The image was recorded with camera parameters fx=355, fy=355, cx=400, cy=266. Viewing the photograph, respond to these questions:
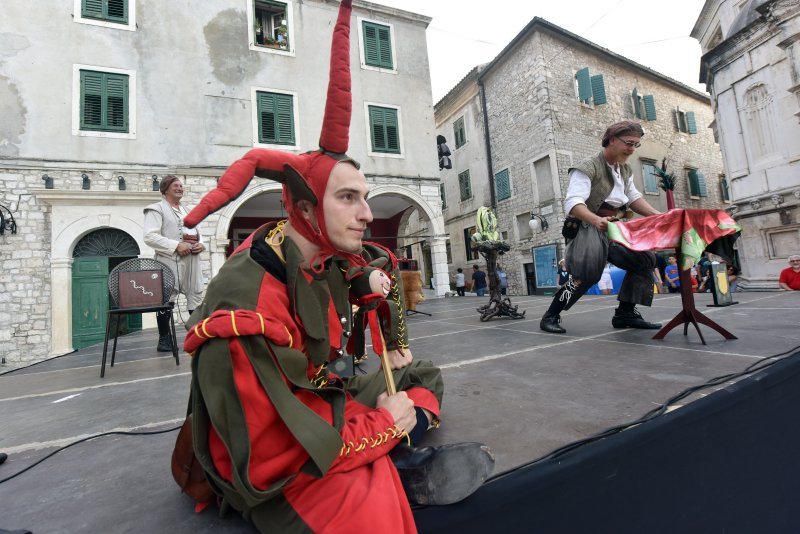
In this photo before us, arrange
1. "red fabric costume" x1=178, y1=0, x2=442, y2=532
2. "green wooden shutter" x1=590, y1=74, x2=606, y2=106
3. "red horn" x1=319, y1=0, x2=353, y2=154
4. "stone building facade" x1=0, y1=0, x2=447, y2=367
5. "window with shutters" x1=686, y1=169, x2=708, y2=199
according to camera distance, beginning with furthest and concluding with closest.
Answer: "window with shutters" x1=686, y1=169, x2=708, y2=199 < "green wooden shutter" x1=590, y1=74, x2=606, y2=106 < "stone building facade" x1=0, y1=0, x2=447, y2=367 < "red horn" x1=319, y1=0, x2=353, y2=154 < "red fabric costume" x1=178, y1=0, x2=442, y2=532

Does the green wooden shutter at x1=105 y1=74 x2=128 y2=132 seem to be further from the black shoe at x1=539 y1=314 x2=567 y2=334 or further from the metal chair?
the black shoe at x1=539 y1=314 x2=567 y2=334

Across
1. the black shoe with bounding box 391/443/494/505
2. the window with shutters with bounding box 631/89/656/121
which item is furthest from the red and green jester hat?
the window with shutters with bounding box 631/89/656/121

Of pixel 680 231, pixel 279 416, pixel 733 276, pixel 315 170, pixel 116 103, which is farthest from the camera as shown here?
pixel 116 103

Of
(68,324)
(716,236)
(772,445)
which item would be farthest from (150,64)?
(772,445)

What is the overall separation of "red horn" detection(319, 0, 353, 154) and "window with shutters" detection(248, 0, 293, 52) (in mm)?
11022

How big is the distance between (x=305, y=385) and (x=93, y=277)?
1040cm

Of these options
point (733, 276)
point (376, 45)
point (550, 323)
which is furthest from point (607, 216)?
point (376, 45)

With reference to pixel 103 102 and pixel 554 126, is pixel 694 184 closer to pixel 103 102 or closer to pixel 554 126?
pixel 554 126

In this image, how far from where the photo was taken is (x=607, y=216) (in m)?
2.92

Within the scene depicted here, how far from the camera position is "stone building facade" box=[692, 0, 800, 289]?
8.57 m

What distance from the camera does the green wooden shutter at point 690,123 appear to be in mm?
18109

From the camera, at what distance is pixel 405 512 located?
2.56 feet

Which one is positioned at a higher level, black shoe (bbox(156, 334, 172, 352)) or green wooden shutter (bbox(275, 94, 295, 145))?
green wooden shutter (bbox(275, 94, 295, 145))

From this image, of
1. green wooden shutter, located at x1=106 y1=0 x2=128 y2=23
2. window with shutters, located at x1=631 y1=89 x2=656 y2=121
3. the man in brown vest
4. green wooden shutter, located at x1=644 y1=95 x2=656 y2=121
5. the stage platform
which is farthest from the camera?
green wooden shutter, located at x1=644 y1=95 x2=656 y2=121
